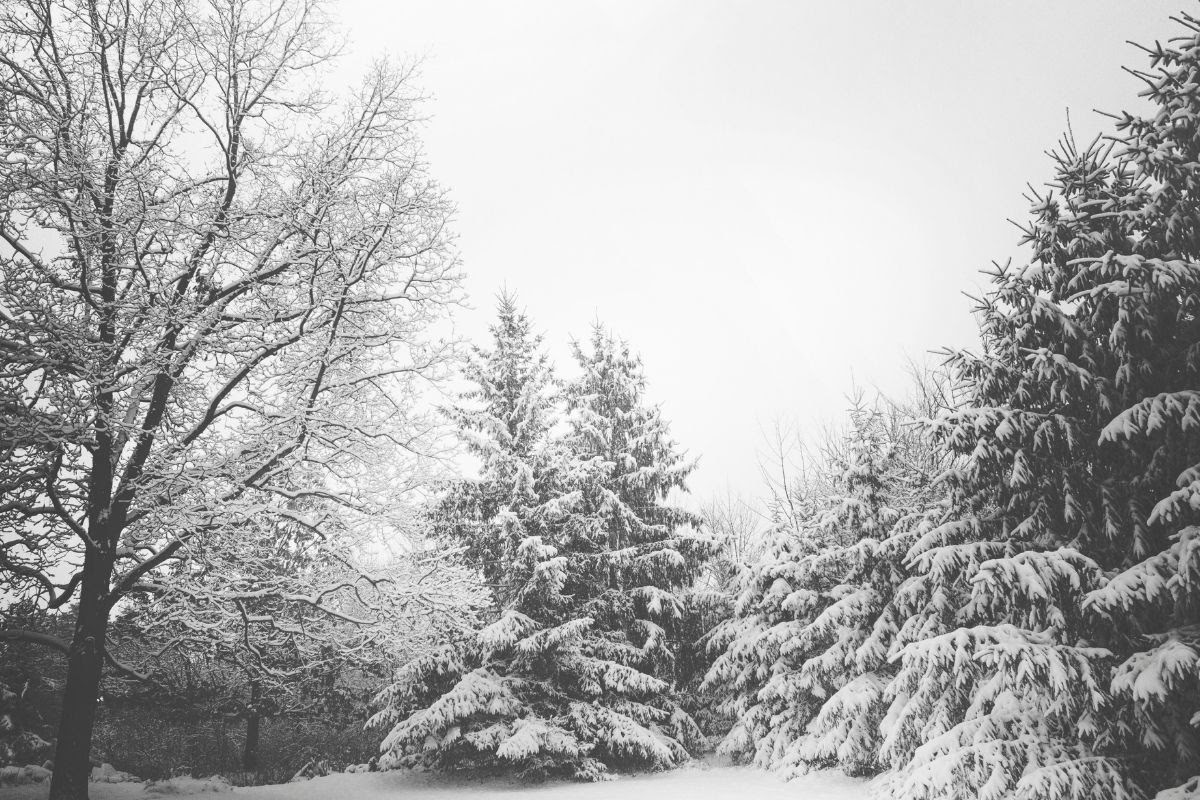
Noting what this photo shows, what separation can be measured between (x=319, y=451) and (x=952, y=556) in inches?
374

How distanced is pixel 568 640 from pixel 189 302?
11098mm

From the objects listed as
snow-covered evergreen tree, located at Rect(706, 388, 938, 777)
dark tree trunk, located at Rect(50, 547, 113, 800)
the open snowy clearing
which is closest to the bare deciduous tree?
dark tree trunk, located at Rect(50, 547, 113, 800)

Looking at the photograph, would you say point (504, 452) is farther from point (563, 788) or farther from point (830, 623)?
point (830, 623)

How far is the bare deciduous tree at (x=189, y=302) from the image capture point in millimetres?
6730

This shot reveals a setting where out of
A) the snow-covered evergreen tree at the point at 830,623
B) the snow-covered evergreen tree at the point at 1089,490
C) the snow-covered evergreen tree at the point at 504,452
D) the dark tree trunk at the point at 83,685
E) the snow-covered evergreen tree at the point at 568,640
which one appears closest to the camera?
the snow-covered evergreen tree at the point at 1089,490

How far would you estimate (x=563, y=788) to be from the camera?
13.0 meters

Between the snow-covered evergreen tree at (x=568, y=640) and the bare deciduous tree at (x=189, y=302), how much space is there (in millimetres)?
5496

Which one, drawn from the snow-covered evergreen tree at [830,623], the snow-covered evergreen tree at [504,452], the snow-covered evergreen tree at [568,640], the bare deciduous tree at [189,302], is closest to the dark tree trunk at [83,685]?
the bare deciduous tree at [189,302]

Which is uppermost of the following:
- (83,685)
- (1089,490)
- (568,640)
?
(1089,490)

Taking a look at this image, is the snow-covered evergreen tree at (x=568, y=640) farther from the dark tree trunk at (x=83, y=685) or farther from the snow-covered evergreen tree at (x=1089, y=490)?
the snow-covered evergreen tree at (x=1089, y=490)

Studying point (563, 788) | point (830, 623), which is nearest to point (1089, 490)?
point (830, 623)

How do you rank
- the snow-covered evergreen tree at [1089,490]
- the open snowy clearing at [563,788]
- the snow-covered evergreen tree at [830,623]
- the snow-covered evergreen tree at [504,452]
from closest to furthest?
the snow-covered evergreen tree at [1089,490] → the open snowy clearing at [563,788] → the snow-covered evergreen tree at [830,623] → the snow-covered evergreen tree at [504,452]

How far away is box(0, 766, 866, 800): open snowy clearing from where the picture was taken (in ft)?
36.0

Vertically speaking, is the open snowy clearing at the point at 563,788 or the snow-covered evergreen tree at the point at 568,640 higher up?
the snow-covered evergreen tree at the point at 568,640
